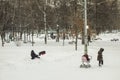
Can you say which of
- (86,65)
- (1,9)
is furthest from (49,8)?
(86,65)

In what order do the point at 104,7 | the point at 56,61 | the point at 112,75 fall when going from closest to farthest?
1. the point at 112,75
2. the point at 56,61
3. the point at 104,7

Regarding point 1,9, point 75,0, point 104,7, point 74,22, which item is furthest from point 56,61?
point 104,7

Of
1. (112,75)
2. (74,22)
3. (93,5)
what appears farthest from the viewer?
(93,5)

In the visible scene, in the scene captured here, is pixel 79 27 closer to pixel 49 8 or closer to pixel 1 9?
pixel 1 9

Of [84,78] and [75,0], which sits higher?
[75,0]

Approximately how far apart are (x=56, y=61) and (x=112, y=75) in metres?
9.21

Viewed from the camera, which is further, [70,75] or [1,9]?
[1,9]

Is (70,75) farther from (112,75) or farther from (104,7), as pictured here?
(104,7)

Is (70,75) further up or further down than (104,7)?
further down

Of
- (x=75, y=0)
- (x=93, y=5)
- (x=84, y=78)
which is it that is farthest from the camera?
(x=93, y=5)

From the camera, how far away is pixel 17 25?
6581cm

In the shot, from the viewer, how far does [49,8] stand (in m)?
66.4

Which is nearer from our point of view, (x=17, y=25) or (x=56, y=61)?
(x=56, y=61)

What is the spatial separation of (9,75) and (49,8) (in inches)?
1827
